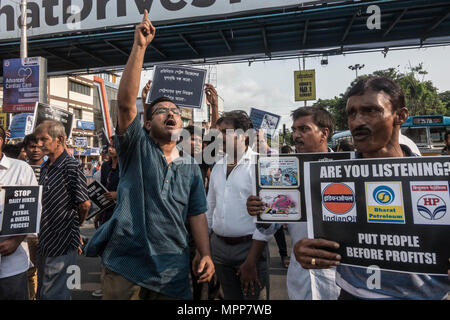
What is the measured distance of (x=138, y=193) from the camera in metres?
1.73

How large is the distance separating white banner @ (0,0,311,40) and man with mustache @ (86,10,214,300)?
5.50 meters

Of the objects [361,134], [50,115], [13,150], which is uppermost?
[50,115]

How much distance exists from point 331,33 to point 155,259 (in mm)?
7599

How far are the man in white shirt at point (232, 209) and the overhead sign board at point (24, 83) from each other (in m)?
6.81

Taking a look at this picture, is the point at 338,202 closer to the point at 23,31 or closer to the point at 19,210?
the point at 19,210

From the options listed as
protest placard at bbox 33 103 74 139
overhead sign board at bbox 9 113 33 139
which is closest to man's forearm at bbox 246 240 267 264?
protest placard at bbox 33 103 74 139

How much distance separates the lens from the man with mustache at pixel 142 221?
1647 millimetres

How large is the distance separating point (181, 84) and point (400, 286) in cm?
385

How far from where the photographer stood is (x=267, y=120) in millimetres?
7410

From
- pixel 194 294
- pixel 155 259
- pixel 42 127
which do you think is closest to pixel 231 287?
pixel 194 294

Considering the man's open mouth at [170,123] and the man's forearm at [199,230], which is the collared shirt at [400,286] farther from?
the man's open mouth at [170,123]

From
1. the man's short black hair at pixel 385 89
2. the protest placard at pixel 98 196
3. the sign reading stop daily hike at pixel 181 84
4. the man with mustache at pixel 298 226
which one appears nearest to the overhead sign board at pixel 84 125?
the sign reading stop daily hike at pixel 181 84

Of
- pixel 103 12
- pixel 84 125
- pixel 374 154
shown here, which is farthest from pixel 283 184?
pixel 84 125

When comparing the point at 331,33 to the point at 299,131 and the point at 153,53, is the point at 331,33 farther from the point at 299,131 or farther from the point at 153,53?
the point at 299,131
